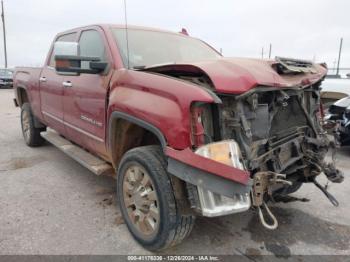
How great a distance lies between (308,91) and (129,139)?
1834 millimetres

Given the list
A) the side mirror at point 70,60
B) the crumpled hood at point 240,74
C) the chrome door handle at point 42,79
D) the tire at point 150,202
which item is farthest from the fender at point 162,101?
the chrome door handle at point 42,79

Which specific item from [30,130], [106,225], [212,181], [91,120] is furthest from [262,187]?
[30,130]

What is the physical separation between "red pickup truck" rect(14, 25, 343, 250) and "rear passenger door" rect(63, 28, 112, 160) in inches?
0.7

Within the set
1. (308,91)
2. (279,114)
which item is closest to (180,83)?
(279,114)

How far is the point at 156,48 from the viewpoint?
358 centimetres

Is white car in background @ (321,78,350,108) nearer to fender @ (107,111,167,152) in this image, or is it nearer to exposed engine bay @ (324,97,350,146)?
exposed engine bay @ (324,97,350,146)

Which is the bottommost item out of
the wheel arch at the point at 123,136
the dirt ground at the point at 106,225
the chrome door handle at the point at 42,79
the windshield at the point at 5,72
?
the windshield at the point at 5,72

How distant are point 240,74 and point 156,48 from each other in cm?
153

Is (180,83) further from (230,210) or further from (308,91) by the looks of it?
(308,91)

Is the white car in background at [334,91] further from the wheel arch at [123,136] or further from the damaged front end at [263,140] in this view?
the wheel arch at [123,136]

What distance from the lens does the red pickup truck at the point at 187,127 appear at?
7.17 feet

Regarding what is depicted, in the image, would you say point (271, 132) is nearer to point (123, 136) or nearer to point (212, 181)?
point (212, 181)

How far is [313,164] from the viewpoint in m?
3.00

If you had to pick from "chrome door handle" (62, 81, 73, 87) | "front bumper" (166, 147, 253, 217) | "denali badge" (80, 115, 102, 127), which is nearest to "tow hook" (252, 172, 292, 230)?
"front bumper" (166, 147, 253, 217)
